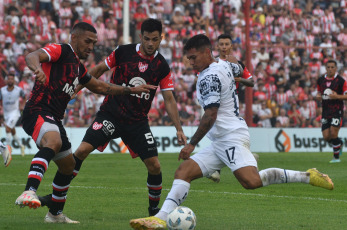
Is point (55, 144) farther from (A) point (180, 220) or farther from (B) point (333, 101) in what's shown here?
(B) point (333, 101)

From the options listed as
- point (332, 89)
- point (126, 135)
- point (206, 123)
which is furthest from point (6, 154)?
point (332, 89)

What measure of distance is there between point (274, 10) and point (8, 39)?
39.6ft

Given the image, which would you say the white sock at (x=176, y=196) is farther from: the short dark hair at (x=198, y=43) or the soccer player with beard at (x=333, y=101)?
the soccer player with beard at (x=333, y=101)

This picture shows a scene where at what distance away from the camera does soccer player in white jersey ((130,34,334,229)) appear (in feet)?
25.1

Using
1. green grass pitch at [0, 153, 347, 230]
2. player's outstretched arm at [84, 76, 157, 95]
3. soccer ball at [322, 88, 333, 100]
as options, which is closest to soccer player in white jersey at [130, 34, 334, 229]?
green grass pitch at [0, 153, 347, 230]

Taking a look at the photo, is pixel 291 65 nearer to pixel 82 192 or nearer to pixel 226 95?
pixel 82 192

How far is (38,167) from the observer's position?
7.28 meters

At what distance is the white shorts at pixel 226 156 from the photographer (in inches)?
309

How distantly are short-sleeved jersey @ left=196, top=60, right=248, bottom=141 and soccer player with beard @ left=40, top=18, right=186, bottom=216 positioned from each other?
102 centimetres

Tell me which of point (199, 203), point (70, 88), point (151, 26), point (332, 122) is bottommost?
point (332, 122)

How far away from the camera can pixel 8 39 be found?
24953 mm

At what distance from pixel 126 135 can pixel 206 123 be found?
184cm

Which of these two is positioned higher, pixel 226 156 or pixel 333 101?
→ pixel 226 156

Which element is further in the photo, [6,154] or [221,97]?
[6,154]
